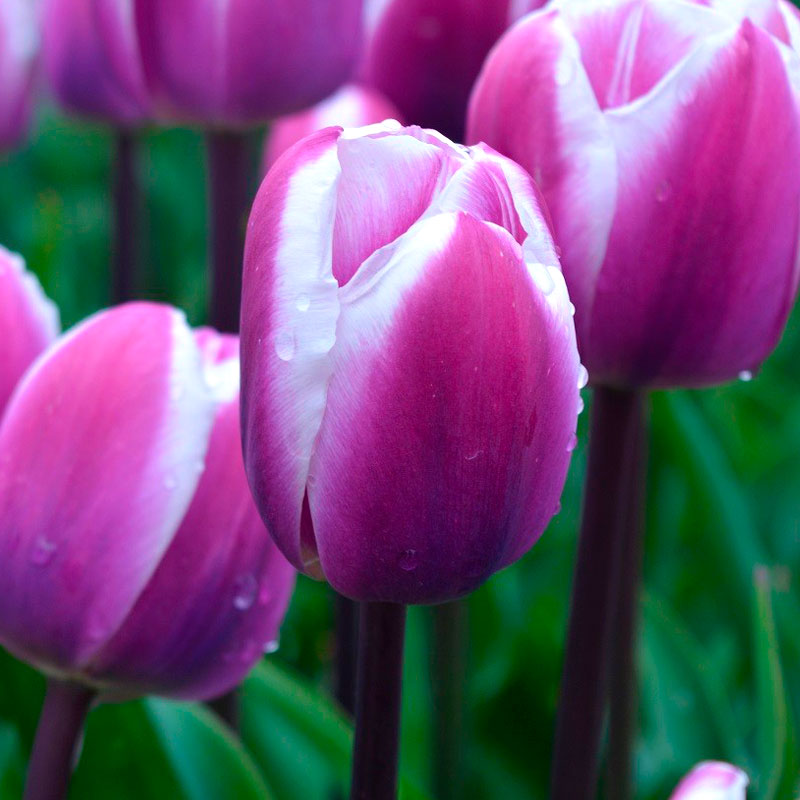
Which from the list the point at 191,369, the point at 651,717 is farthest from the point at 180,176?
the point at 191,369

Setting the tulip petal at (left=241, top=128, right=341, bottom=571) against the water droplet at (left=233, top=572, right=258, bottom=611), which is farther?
the water droplet at (left=233, top=572, right=258, bottom=611)

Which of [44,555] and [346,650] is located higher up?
[44,555]

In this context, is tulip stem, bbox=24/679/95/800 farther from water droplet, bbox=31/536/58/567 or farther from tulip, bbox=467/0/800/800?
tulip, bbox=467/0/800/800

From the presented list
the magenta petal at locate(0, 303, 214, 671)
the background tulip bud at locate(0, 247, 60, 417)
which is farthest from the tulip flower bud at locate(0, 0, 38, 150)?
the magenta petal at locate(0, 303, 214, 671)

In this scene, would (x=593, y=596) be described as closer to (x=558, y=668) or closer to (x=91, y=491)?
(x=91, y=491)

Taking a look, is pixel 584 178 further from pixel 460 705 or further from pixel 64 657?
pixel 460 705

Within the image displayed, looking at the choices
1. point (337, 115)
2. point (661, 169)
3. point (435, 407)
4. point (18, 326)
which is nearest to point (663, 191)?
point (661, 169)

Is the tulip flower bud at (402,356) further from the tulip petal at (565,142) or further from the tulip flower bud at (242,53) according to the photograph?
the tulip flower bud at (242,53)
